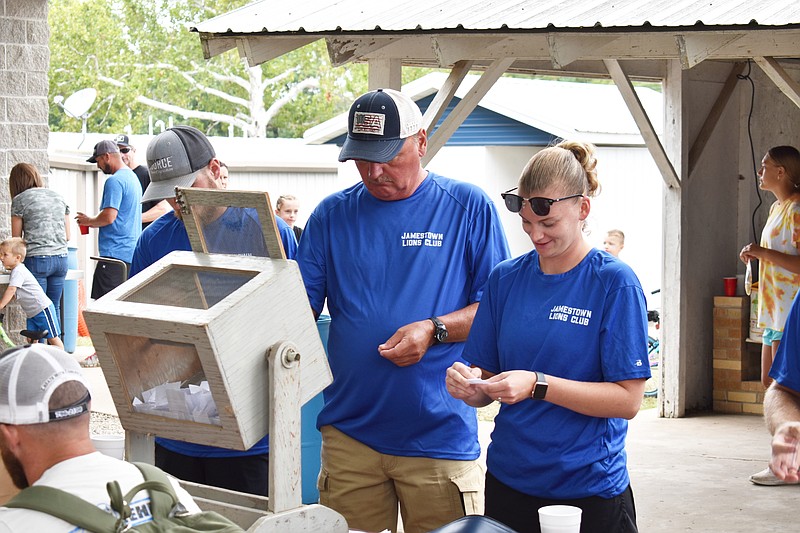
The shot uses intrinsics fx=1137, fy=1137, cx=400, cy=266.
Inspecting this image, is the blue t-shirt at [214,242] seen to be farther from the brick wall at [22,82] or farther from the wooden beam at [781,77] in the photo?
the brick wall at [22,82]

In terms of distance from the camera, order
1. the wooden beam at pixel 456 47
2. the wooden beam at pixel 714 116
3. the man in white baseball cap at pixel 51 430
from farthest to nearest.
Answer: the wooden beam at pixel 714 116 < the wooden beam at pixel 456 47 < the man in white baseball cap at pixel 51 430

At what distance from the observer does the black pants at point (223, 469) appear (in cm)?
329

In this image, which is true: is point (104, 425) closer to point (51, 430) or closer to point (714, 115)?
point (714, 115)

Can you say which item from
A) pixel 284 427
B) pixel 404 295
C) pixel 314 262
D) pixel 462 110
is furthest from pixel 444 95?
pixel 284 427

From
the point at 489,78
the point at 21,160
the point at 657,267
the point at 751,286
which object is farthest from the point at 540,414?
the point at 657,267

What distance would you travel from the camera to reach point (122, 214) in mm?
10570

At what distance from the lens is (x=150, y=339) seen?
8.76 feet

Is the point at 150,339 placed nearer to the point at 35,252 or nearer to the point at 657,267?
the point at 35,252

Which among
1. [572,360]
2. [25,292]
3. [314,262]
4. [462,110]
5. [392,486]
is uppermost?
[462,110]

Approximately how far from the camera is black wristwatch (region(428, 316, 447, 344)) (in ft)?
10.9

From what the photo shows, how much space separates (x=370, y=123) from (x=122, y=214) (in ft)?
24.9

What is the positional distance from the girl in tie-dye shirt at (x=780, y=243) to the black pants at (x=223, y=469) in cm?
466

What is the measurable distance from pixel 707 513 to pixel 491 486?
12.1ft

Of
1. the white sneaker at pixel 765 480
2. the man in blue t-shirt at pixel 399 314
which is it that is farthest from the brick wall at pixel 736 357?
the man in blue t-shirt at pixel 399 314
